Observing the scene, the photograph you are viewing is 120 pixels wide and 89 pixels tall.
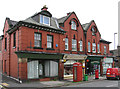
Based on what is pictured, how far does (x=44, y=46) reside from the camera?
18172 millimetres

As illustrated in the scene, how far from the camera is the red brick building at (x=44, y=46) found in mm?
16156

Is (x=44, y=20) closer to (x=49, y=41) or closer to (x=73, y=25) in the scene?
(x=49, y=41)

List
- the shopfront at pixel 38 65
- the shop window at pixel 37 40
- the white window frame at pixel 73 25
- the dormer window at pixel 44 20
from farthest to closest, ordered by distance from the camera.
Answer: the white window frame at pixel 73 25 < the dormer window at pixel 44 20 < the shop window at pixel 37 40 < the shopfront at pixel 38 65

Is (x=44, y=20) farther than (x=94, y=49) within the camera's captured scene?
No

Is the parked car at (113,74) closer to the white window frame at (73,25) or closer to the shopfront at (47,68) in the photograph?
the shopfront at (47,68)

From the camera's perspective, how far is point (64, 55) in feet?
66.3

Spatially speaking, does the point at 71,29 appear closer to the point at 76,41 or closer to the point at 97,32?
the point at 76,41

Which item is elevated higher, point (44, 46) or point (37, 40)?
point (37, 40)

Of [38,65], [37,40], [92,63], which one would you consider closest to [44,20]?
[37,40]

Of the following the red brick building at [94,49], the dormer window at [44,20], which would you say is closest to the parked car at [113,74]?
the red brick building at [94,49]

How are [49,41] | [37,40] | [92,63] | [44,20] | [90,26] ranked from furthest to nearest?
[90,26] → [92,63] → [44,20] → [49,41] → [37,40]

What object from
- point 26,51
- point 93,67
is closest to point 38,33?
point 26,51

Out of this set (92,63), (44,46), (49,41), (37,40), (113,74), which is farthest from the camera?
(92,63)

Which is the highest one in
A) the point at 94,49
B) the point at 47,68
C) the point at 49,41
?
the point at 49,41
